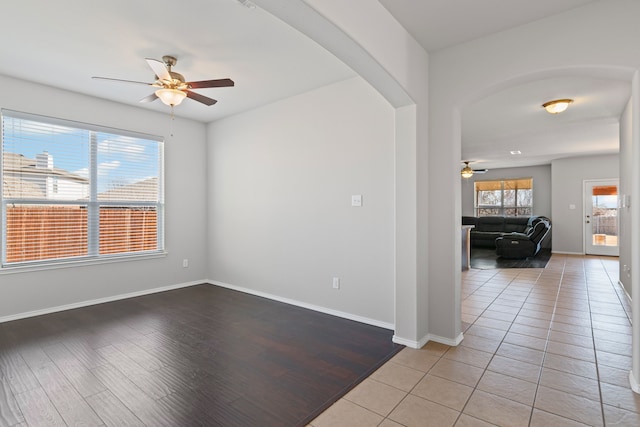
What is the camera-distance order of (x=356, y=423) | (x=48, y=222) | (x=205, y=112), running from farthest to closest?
(x=205, y=112) < (x=48, y=222) < (x=356, y=423)

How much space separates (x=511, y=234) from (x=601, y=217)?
2.40m

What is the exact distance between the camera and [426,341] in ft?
9.66

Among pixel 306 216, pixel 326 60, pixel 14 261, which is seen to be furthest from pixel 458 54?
pixel 14 261

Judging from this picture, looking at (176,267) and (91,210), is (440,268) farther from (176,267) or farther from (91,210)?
(91,210)

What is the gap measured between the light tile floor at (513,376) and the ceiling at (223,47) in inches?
101

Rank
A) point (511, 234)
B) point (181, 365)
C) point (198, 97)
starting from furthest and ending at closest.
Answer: point (511, 234), point (198, 97), point (181, 365)

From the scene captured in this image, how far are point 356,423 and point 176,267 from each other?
13.4 ft

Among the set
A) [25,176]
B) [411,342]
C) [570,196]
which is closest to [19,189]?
[25,176]

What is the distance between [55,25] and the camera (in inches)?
102

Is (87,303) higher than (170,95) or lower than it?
lower

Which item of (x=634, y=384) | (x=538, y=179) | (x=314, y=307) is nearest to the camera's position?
(x=634, y=384)

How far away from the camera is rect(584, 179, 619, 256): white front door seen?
7.96 m

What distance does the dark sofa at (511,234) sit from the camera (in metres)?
7.59

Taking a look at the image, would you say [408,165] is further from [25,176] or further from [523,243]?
[523,243]
